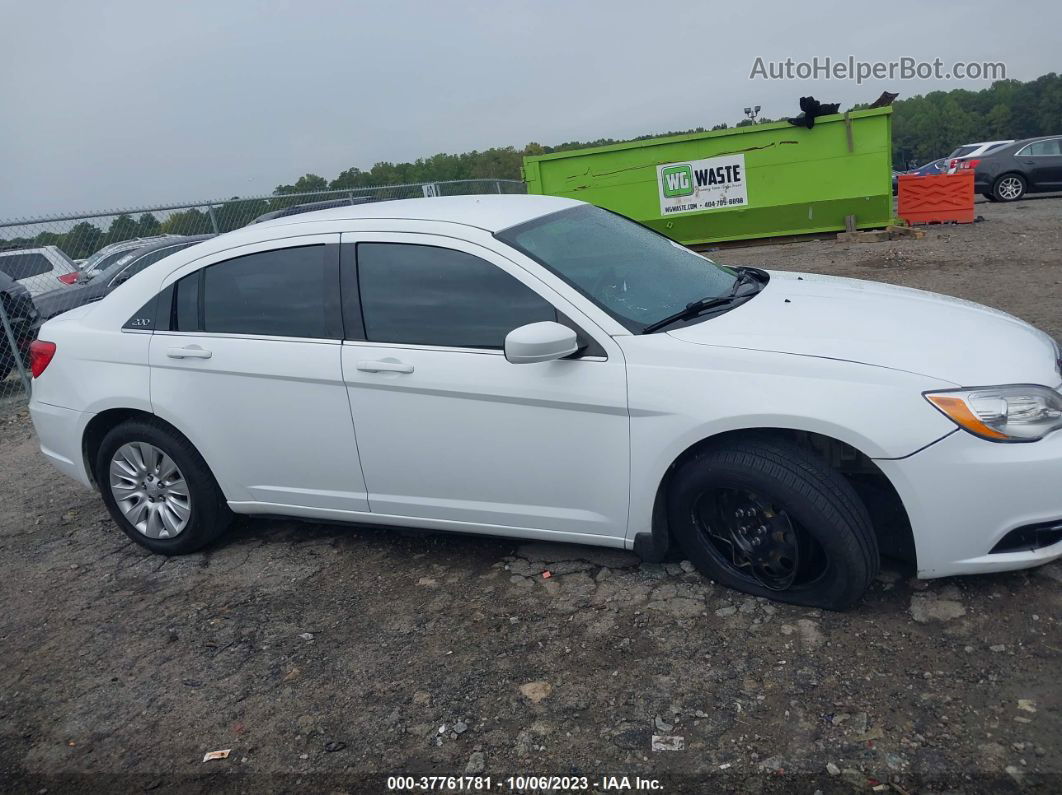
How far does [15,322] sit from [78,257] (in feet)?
4.23

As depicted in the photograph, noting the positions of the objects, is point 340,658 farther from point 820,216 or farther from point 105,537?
point 820,216

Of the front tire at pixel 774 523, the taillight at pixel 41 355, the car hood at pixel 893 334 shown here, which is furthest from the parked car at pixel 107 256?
the front tire at pixel 774 523

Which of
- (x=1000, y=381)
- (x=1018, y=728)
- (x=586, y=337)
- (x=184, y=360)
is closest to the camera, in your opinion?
(x=1018, y=728)

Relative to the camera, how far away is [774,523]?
3223 millimetres

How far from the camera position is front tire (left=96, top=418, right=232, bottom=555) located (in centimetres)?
430

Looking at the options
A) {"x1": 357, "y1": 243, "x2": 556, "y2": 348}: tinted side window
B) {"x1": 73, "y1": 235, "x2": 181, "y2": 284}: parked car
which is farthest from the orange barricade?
{"x1": 357, "y1": 243, "x2": 556, "y2": 348}: tinted side window

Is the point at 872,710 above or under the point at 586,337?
under

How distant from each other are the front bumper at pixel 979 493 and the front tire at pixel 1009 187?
19630mm

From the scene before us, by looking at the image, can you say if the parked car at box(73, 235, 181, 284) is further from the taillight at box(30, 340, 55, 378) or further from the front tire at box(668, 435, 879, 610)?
the front tire at box(668, 435, 879, 610)

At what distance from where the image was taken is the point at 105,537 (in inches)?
196

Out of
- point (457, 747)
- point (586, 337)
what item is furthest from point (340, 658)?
point (586, 337)

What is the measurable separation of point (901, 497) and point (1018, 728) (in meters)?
0.80

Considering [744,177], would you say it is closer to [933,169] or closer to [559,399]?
[559,399]

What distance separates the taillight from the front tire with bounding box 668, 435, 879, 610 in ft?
11.1
